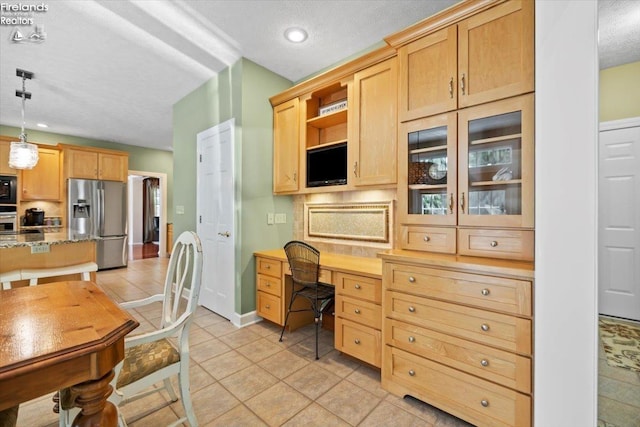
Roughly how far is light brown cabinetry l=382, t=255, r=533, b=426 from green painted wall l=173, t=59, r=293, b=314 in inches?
66.0

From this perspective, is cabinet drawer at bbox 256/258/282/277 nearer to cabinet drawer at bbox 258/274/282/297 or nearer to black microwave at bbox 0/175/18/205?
cabinet drawer at bbox 258/274/282/297

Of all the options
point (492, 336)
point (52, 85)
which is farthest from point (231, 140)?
point (492, 336)

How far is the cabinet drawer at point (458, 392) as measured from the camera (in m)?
1.41

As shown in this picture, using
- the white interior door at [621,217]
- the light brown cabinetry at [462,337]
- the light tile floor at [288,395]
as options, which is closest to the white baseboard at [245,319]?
the light tile floor at [288,395]

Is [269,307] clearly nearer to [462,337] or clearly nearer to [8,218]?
[462,337]

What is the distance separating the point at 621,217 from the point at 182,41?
4877 millimetres

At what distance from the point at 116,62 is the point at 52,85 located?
1.29 metres

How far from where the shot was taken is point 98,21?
2381 mm

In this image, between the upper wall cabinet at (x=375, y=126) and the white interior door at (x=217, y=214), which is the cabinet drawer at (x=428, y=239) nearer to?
the upper wall cabinet at (x=375, y=126)

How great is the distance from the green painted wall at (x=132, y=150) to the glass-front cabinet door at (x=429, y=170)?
23.0ft

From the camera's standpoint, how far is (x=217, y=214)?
324 cm

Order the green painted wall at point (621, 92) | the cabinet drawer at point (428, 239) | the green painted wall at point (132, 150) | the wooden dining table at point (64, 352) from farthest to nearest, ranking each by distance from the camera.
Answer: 1. the green painted wall at point (132, 150)
2. the green painted wall at point (621, 92)
3. the cabinet drawer at point (428, 239)
4. the wooden dining table at point (64, 352)

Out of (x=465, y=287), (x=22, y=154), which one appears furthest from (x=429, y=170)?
(x=22, y=154)

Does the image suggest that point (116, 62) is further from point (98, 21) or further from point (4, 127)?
point (4, 127)
